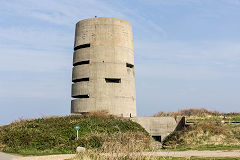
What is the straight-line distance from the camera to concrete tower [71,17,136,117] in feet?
109

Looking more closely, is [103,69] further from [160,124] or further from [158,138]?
[158,138]

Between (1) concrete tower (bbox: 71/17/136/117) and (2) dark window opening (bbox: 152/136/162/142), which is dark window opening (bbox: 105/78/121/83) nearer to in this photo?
(1) concrete tower (bbox: 71/17/136/117)

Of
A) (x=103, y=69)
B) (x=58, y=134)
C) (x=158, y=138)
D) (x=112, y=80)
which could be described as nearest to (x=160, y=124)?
(x=158, y=138)

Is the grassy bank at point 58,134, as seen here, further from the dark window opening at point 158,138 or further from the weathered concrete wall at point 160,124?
the dark window opening at point 158,138

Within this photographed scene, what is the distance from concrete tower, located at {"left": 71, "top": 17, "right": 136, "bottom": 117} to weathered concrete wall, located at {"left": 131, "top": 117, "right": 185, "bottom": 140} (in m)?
2.49

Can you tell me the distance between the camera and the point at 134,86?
3606 centimetres

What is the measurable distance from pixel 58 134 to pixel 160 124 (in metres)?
11.6

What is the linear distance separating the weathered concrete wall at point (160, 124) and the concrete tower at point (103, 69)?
2.49 meters

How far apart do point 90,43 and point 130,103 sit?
24.7 feet

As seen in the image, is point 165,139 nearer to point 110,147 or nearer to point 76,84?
point 76,84

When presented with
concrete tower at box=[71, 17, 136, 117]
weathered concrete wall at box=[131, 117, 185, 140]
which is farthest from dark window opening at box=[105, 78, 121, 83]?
weathered concrete wall at box=[131, 117, 185, 140]

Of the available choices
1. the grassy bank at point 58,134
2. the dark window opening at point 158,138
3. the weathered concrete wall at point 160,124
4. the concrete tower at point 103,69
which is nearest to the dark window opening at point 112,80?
the concrete tower at point 103,69

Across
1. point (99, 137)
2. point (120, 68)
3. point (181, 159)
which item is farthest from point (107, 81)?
point (181, 159)

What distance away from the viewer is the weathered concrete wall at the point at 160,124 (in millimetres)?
31891
